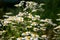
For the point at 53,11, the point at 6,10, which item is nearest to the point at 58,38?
the point at 53,11

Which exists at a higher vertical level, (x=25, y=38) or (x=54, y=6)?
(x=54, y=6)

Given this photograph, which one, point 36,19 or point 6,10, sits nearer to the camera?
point 36,19

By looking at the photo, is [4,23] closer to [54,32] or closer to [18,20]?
[18,20]

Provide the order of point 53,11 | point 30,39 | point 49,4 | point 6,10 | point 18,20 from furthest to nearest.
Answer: point 6,10, point 49,4, point 53,11, point 18,20, point 30,39

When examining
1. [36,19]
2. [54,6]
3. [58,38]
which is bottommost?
[58,38]

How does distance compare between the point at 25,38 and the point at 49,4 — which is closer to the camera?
the point at 25,38

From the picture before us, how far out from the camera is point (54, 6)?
19.2 ft

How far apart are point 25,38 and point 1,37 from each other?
1030 mm

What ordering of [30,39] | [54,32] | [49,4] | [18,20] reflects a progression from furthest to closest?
1. [49,4]
2. [54,32]
3. [18,20]
4. [30,39]

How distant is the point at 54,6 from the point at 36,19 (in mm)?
1694

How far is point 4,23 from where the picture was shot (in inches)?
168

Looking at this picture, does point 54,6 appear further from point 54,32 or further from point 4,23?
point 4,23

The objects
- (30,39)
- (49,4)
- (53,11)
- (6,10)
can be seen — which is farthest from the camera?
(6,10)

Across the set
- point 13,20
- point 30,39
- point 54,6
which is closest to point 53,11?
point 54,6
